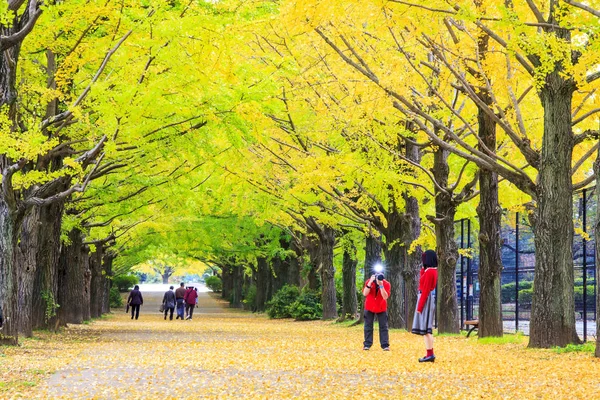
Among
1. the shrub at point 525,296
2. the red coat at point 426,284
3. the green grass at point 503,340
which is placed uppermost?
the red coat at point 426,284

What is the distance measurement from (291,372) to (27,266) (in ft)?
33.9

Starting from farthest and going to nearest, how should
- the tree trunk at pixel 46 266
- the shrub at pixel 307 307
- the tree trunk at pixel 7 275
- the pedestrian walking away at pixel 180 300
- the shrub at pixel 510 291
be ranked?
the shrub at pixel 510 291 < the pedestrian walking away at pixel 180 300 < the shrub at pixel 307 307 < the tree trunk at pixel 46 266 < the tree trunk at pixel 7 275

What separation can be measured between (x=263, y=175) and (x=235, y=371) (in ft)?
54.4

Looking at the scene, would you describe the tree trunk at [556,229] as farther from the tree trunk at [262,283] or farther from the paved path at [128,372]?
the tree trunk at [262,283]

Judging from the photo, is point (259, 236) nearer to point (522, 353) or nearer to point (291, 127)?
point (291, 127)

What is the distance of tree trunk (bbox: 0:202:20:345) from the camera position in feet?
52.6

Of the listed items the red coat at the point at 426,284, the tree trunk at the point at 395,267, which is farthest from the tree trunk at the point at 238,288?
the red coat at the point at 426,284

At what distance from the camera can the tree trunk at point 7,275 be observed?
52.6ft

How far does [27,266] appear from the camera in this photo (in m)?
20.2

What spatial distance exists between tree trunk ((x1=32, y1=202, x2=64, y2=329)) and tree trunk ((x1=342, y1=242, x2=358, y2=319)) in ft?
43.1

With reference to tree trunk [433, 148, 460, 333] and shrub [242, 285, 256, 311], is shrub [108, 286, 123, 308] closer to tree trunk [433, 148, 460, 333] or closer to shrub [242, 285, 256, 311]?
shrub [242, 285, 256, 311]

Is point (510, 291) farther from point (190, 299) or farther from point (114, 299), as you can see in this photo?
point (114, 299)

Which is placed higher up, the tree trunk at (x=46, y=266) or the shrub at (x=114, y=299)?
the tree trunk at (x=46, y=266)

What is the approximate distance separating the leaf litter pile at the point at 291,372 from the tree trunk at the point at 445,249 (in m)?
4.21
